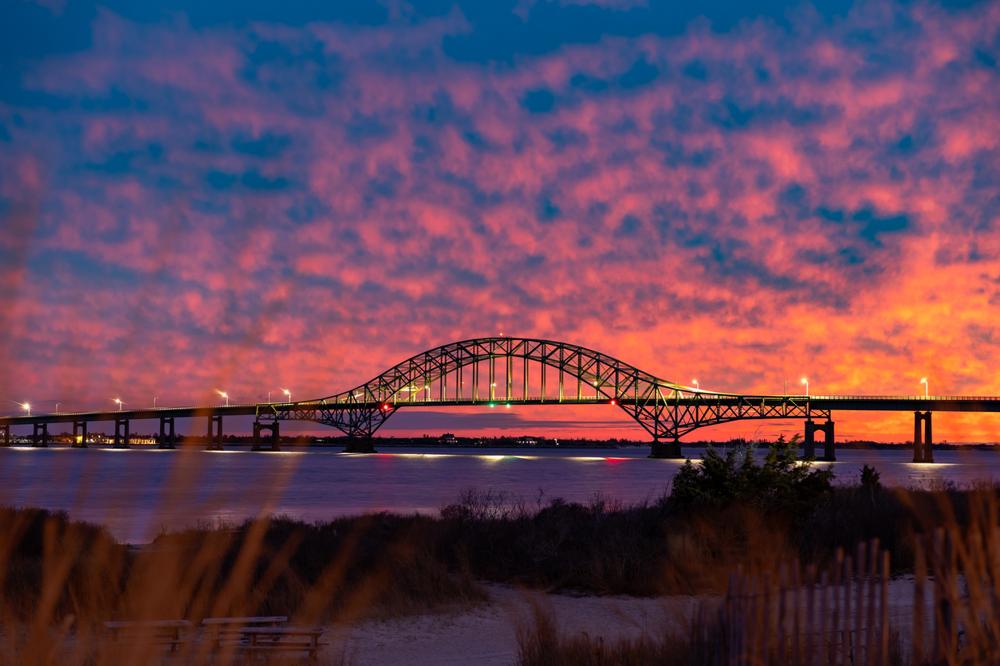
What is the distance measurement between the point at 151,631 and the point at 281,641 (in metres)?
1.73

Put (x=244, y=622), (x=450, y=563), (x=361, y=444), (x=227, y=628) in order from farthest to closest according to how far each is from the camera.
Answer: (x=361, y=444)
(x=450, y=563)
(x=244, y=622)
(x=227, y=628)

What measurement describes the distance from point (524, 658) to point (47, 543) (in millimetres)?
13752

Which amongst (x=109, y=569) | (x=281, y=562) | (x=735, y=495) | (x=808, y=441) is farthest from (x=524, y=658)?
(x=808, y=441)

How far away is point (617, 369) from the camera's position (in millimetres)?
161500

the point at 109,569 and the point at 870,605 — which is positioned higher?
the point at 870,605

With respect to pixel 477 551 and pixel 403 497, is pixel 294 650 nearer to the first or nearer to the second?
pixel 477 551

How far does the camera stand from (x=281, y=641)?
445 inches

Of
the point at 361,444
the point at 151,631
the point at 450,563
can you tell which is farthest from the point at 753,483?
the point at 361,444

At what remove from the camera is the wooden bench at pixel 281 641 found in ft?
36.4

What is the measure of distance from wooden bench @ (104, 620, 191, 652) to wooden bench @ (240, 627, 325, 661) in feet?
2.80

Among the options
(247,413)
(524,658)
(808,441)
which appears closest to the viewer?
(524,658)

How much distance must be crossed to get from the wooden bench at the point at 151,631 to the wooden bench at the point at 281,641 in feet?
2.80

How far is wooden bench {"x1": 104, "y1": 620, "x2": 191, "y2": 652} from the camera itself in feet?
37.5

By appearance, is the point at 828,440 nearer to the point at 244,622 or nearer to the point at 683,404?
the point at 683,404
